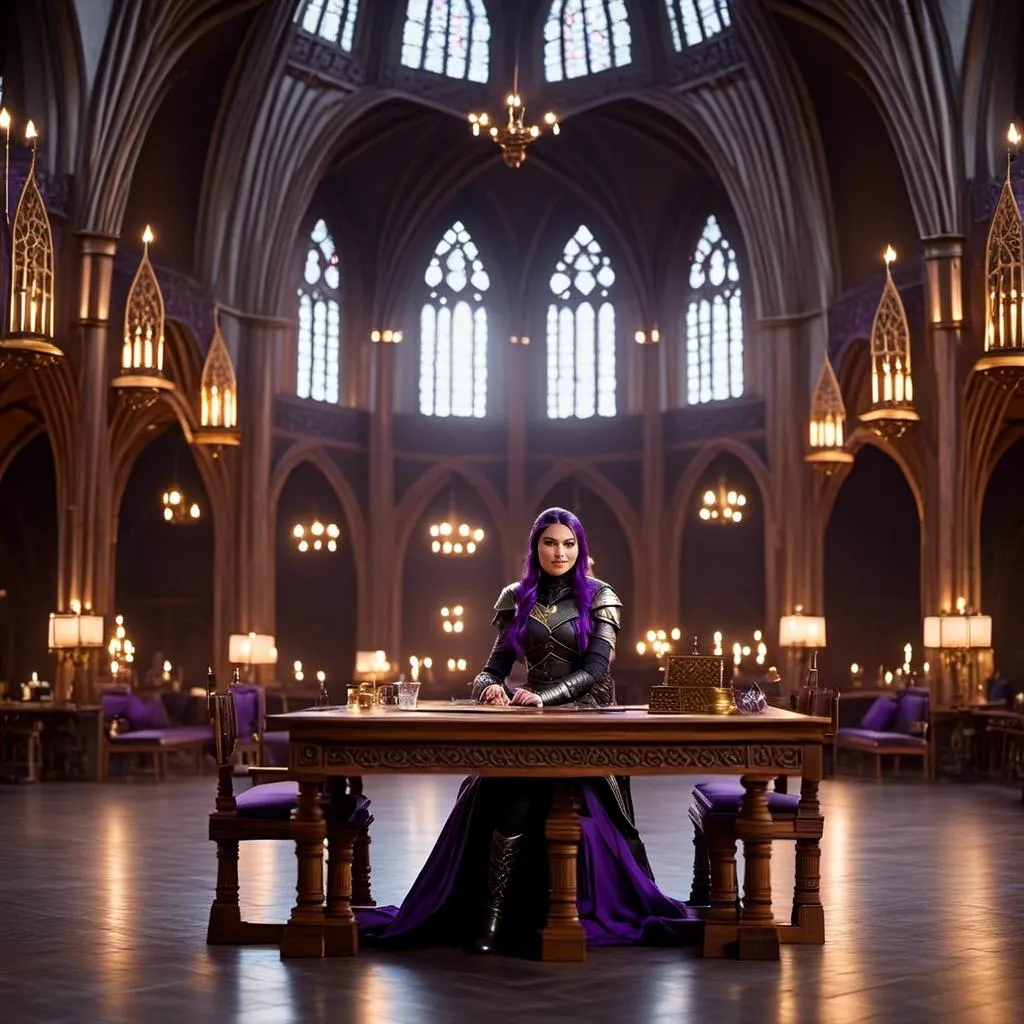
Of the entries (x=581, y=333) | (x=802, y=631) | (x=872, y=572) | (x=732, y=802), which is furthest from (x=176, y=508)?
(x=732, y=802)

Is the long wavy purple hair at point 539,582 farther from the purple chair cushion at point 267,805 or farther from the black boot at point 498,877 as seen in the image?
the purple chair cushion at point 267,805

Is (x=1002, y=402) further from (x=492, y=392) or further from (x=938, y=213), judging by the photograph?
(x=492, y=392)

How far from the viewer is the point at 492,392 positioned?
33625 millimetres

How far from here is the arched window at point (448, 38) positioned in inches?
1179

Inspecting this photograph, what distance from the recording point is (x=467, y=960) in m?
7.22

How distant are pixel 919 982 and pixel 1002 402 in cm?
1690

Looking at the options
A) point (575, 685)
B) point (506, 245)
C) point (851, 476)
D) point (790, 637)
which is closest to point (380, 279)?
point (506, 245)

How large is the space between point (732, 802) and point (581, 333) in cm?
2645

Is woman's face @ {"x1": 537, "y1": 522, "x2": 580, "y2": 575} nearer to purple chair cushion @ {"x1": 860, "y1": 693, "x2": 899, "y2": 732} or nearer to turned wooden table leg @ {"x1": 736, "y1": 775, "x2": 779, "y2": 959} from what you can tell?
turned wooden table leg @ {"x1": 736, "y1": 775, "x2": 779, "y2": 959}

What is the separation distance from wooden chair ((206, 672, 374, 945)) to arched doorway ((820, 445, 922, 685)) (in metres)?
22.0

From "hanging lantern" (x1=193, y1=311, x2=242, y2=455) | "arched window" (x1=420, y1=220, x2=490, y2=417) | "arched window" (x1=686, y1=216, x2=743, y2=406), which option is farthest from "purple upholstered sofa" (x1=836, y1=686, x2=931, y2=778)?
"arched window" (x1=420, y1=220, x2=490, y2=417)

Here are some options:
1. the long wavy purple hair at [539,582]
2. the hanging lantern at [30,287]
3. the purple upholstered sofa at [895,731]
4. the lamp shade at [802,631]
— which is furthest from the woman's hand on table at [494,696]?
the lamp shade at [802,631]

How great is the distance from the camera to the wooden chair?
772 centimetres

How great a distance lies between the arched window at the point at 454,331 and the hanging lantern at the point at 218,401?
9.69 meters
